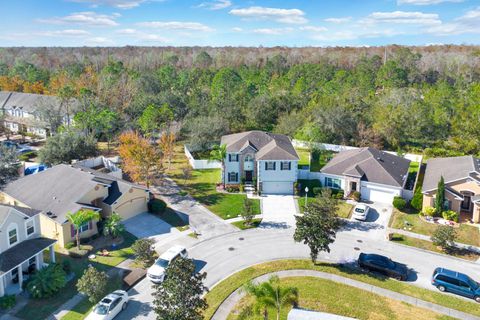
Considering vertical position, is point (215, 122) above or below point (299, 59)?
below

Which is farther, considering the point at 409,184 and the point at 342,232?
the point at 409,184

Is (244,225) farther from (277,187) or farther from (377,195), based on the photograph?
(377,195)

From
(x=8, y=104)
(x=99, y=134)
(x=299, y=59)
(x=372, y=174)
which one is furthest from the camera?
(x=299, y=59)

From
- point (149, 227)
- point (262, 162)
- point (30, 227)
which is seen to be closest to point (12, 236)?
point (30, 227)

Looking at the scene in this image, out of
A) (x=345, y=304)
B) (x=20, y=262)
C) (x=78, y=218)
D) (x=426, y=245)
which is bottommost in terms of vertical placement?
(x=345, y=304)

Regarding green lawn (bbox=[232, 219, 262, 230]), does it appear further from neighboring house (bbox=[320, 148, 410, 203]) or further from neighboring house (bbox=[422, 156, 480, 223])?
neighboring house (bbox=[422, 156, 480, 223])

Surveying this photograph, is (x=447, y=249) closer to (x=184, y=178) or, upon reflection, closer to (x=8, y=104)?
(x=184, y=178)

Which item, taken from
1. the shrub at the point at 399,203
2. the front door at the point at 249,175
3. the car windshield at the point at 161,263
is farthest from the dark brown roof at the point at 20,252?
the shrub at the point at 399,203

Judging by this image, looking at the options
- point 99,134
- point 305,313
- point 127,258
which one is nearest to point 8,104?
point 99,134
